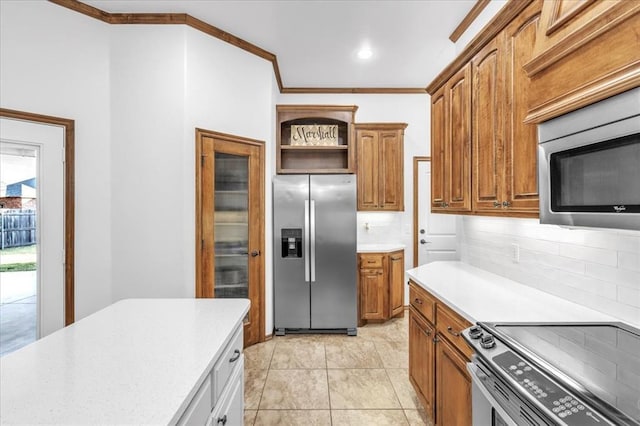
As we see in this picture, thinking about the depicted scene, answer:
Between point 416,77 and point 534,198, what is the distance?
115 inches

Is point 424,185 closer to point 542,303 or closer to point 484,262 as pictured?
point 484,262

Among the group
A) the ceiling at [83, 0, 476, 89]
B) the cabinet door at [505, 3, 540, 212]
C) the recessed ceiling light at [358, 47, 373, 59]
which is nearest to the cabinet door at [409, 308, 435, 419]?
the cabinet door at [505, 3, 540, 212]

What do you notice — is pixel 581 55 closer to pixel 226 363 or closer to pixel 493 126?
pixel 493 126

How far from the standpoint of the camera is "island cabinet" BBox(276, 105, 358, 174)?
3818 millimetres

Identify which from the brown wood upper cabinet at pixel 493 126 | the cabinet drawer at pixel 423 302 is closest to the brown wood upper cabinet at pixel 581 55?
the brown wood upper cabinet at pixel 493 126

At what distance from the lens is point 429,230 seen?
14.1ft

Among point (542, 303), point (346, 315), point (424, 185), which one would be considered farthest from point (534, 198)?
point (424, 185)

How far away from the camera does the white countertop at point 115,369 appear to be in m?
0.77

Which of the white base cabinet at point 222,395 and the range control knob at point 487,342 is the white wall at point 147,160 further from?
the range control knob at point 487,342

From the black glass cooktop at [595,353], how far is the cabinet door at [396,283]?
98.6 inches

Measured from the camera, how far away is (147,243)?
2650 millimetres

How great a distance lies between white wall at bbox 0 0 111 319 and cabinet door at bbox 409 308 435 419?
262 centimetres

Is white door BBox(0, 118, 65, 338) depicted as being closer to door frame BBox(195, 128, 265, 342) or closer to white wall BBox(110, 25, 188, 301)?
white wall BBox(110, 25, 188, 301)

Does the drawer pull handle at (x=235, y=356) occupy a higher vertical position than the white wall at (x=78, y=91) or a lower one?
lower
